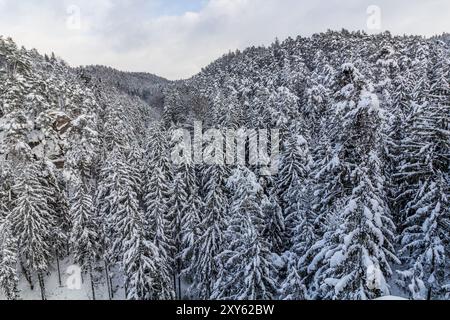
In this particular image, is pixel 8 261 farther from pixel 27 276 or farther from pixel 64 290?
pixel 64 290

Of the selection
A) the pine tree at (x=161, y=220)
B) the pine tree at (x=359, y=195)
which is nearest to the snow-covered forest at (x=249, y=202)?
the pine tree at (x=359, y=195)

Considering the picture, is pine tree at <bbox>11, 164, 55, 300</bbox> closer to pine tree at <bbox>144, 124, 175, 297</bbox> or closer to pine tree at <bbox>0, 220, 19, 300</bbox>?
pine tree at <bbox>0, 220, 19, 300</bbox>

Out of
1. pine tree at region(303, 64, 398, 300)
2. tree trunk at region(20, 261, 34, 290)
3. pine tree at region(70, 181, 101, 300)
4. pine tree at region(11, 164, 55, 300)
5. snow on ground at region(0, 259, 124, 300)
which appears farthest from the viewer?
tree trunk at region(20, 261, 34, 290)

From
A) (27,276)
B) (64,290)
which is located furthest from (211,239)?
(27,276)

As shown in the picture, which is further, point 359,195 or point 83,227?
point 83,227

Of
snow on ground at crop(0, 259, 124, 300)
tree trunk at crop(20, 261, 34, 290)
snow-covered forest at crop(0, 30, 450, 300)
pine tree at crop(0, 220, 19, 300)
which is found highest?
snow-covered forest at crop(0, 30, 450, 300)

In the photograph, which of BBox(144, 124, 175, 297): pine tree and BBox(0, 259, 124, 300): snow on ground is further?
BBox(0, 259, 124, 300): snow on ground

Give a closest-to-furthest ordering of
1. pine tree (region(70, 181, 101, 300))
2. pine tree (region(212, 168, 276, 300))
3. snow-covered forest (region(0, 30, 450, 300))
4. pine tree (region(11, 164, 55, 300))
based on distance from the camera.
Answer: snow-covered forest (region(0, 30, 450, 300)) → pine tree (region(212, 168, 276, 300)) → pine tree (region(70, 181, 101, 300)) → pine tree (region(11, 164, 55, 300))

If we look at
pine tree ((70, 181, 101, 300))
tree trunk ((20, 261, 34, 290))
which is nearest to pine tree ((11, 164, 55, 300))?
tree trunk ((20, 261, 34, 290))

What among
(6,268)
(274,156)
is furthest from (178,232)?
(6,268)
